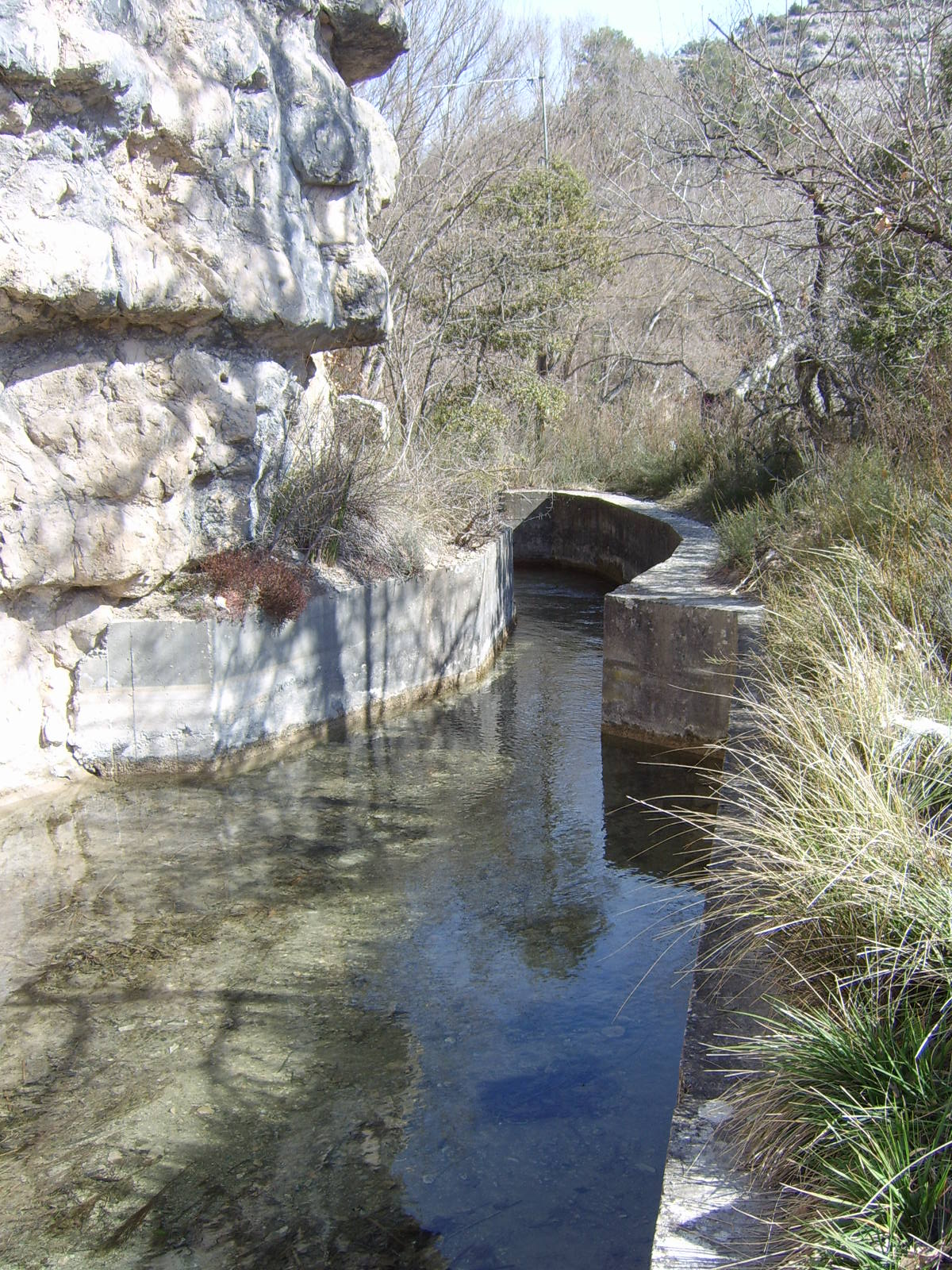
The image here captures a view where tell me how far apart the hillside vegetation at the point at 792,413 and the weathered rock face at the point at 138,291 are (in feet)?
8.64

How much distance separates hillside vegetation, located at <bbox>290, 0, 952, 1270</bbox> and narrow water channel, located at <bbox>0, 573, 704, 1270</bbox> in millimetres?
948

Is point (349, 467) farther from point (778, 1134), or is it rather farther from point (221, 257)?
point (778, 1134)

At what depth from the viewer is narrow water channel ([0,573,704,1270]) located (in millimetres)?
3336

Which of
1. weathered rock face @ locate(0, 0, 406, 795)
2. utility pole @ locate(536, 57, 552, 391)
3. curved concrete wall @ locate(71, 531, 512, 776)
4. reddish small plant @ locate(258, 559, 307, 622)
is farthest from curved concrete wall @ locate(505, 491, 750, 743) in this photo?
utility pole @ locate(536, 57, 552, 391)

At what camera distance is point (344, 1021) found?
174 inches

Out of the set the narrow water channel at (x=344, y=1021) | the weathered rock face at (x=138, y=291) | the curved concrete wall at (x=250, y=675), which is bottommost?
the narrow water channel at (x=344, y=1021)

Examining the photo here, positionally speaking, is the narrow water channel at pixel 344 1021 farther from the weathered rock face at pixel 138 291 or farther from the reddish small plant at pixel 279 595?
the weathered rock face at pixel 138 291

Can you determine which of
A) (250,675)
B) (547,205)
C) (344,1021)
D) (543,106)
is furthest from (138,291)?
(543,106)

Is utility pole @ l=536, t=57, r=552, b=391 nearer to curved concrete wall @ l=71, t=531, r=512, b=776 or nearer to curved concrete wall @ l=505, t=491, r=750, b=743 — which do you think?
curved concrete wall @ l=505, t=491, r=750, b=743

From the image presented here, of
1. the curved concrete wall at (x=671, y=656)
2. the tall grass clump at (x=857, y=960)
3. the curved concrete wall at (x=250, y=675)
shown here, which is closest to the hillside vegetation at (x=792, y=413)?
the tall grass clump at (x=857, y=960)

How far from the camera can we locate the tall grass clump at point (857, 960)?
212cm

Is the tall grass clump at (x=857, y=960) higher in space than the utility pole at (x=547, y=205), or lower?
lower

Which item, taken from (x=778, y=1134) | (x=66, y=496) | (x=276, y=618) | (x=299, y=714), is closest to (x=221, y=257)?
(x=66, y=496)

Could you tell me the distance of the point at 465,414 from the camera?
15.2 meters
